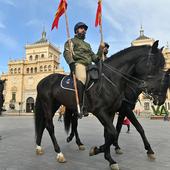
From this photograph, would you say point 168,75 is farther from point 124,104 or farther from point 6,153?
point 6,153

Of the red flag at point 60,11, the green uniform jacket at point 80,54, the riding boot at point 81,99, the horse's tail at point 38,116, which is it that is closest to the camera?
the riding boot at point 81,99

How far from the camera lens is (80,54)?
530cm

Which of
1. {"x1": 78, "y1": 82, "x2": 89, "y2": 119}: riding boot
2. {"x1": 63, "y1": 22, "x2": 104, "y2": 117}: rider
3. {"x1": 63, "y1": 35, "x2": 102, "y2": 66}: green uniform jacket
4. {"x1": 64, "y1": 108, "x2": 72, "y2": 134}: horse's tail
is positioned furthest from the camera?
{"x1": 64, "y1": 108, "x2": 72, "y2": 134}: horse's tail

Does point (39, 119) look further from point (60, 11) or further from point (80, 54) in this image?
point (60, 11)

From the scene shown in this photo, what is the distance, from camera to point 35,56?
81.6 meters

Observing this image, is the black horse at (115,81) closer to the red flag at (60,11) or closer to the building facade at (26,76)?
the red flag at (60,11)

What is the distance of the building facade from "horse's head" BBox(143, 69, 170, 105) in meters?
66.9

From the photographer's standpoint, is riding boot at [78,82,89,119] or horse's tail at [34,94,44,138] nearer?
riding boot at [78,82,89,119]

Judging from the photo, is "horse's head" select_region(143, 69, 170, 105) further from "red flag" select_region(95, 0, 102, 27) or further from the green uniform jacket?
"red flag" select_region(95, 0, 102, 27)

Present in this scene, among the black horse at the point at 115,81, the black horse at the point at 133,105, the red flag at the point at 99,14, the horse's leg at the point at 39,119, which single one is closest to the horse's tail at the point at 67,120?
the black horse at the point at 133,105

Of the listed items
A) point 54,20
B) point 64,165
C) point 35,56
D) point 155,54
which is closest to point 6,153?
point 64,165

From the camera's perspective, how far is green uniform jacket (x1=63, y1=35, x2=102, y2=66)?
5.23 m

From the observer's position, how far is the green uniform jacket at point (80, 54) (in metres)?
5.23

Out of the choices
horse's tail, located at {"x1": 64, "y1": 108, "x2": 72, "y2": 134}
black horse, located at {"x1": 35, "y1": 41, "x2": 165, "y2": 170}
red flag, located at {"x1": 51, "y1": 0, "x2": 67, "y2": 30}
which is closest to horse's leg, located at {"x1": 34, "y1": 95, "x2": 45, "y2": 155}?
horse's tail, located at {"x1": 64, "y1": 108, "x2": 72, "y2": 134}
